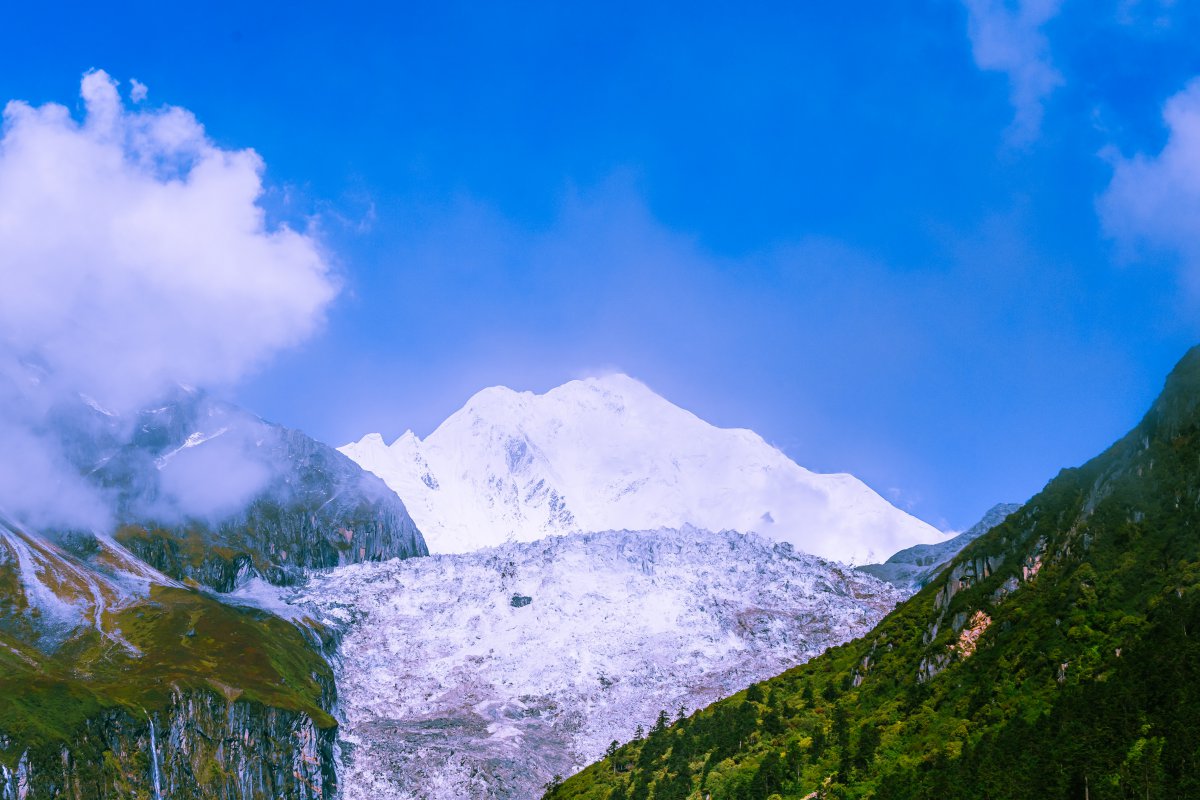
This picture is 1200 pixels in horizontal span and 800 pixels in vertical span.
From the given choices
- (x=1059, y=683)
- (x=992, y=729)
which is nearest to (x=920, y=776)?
(x=992, y=729)

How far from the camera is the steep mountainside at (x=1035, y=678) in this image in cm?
8194

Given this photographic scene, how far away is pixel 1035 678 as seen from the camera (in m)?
96.2

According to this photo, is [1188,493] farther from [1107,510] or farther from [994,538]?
[994,538]

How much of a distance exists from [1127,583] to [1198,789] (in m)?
28.5

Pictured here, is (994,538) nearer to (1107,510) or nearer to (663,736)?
(1107,510)

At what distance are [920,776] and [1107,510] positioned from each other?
3480 cm

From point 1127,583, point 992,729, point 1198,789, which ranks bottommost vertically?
point 1198,789

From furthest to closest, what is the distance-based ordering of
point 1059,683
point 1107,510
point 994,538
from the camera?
point 994,538 < point 1107,510 < point 1059,683

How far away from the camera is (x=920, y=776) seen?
97.1 m

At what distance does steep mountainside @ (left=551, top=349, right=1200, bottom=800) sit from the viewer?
81.9 m

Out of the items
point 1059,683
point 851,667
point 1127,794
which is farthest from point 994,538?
point 1127,794

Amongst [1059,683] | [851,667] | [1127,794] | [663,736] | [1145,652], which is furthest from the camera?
[663,736]

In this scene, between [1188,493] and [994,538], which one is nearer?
[1188,493]

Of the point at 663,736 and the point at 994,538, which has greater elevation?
the point at 994,538
